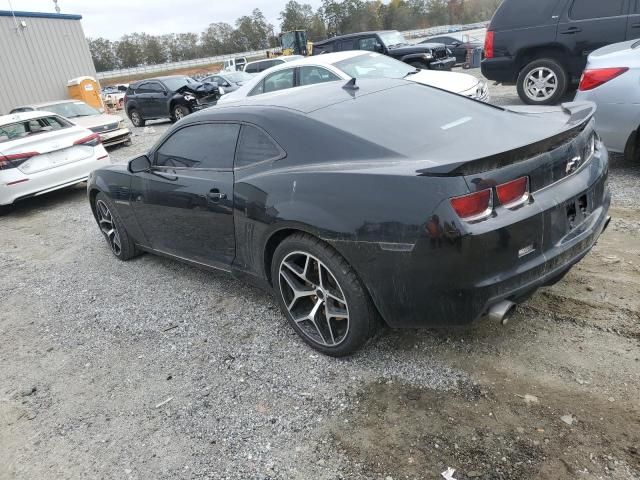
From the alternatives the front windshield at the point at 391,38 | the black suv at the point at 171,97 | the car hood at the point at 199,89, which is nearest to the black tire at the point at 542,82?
the front windshield at the point at 391,38

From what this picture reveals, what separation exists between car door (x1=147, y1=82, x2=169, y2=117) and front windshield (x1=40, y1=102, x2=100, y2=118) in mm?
3177

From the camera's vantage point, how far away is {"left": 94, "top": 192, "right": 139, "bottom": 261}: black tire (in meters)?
4.69

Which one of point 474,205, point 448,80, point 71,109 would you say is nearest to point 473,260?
point 474,205

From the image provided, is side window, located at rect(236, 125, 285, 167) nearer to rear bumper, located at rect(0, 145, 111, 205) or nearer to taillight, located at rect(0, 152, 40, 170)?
rear bumper, located at rect(0, 145, 111, 205)

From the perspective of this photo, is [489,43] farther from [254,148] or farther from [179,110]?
[179,110]

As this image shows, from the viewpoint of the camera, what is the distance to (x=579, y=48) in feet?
25.5

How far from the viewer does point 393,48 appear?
13.9 meters

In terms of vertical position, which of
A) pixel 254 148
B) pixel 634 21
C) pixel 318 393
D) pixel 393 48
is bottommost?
pixel 318 393

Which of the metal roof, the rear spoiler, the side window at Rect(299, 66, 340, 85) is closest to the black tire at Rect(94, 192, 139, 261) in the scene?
the rear spoiler

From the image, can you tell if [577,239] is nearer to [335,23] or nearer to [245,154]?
[245,154]

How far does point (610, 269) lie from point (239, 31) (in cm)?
9679

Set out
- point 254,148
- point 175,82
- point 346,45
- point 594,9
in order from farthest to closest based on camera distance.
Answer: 1. point 175,82
2. point 346,45
3. point 594,9
4. point 254,148

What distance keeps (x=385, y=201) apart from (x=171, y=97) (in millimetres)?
14691

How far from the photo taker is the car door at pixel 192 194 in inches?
132
